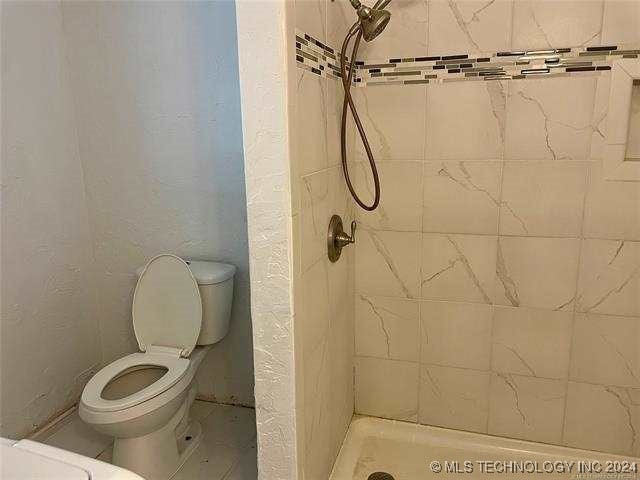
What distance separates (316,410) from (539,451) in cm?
93

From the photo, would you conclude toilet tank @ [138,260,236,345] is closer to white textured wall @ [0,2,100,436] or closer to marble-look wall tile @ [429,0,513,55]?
white textured wall @ [0,2,100,436]

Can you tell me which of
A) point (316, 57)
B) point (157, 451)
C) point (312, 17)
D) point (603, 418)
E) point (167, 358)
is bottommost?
point (157, 451)

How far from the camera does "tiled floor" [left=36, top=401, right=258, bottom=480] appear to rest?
200cm

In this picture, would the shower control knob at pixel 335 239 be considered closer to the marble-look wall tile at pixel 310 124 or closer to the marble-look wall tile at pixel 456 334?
the marble-look wall tile at pixel 310 124

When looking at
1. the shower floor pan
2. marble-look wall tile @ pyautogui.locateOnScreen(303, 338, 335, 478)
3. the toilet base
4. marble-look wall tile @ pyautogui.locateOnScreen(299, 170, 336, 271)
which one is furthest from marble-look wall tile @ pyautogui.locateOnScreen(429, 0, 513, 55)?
the toilet base

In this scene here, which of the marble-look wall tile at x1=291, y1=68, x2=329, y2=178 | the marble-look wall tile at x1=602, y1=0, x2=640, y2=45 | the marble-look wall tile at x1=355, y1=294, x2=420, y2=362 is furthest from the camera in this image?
the marble-look wall tile at x1=355, y1=294, x2=420, y2=362

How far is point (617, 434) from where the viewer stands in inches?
72.1

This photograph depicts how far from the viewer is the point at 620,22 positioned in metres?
1.55

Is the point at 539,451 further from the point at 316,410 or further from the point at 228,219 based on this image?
the point at 228,219

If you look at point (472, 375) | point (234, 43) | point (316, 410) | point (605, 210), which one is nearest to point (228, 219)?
point (234, 43)

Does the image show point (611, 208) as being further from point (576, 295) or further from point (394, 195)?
point (394, 195)

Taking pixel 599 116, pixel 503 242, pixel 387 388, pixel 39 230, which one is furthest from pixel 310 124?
pixel 39 230

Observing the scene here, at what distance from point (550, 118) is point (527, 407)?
1.07 metres

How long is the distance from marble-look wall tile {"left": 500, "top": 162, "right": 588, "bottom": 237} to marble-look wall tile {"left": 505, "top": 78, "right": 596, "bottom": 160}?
41mm
